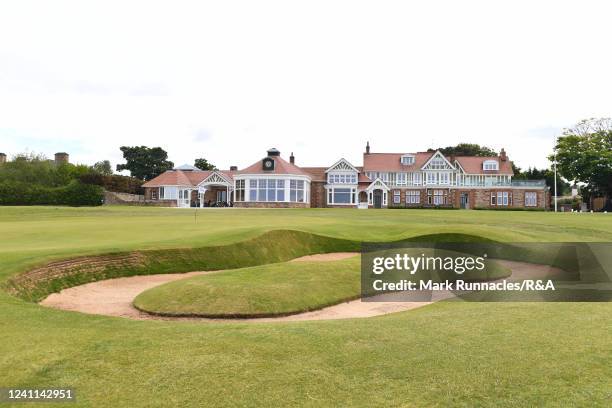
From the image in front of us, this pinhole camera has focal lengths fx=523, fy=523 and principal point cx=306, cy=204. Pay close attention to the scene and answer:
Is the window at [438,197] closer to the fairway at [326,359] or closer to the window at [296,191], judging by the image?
the window at [296,191]

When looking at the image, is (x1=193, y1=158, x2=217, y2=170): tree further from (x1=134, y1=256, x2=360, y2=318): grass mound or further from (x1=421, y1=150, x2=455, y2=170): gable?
(x1=134, y1=256, x2=360, y2=318): grass mound

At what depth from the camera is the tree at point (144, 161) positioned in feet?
374

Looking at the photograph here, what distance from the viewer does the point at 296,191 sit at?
66.2 meters

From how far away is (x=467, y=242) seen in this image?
22.3 meters

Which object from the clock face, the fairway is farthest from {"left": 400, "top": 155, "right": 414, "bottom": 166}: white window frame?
the fairway

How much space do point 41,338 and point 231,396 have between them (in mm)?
3515

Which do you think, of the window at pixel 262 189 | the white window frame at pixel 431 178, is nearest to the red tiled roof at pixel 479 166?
the white window frame at pixel 431 178

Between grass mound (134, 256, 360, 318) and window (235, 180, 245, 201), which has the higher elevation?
window (235, 180, 245, 201)

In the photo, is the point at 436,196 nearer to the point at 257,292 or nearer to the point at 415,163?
the point at 415,163

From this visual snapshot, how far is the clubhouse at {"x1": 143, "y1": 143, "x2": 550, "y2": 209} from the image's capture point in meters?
66.1

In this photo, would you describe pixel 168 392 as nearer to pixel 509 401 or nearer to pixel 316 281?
pixel 509 401

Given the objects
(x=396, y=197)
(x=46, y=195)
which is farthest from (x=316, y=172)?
(x=46, y=195)

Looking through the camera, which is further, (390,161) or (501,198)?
(390,161)

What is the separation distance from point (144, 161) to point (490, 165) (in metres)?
72.3
